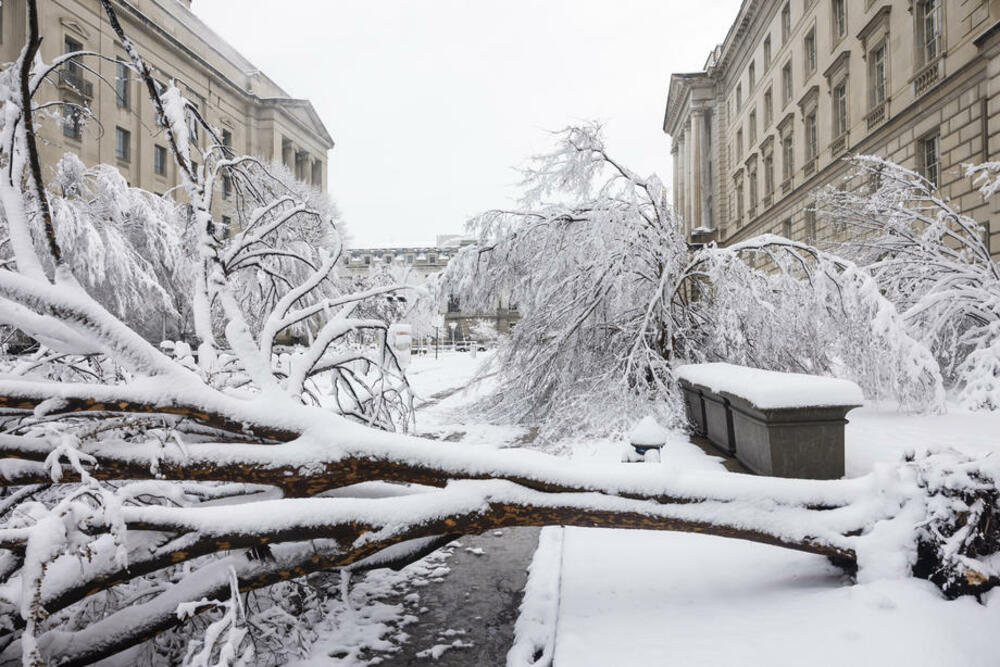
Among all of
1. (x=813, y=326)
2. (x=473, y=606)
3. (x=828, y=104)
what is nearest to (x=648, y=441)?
(x=473, y=606)

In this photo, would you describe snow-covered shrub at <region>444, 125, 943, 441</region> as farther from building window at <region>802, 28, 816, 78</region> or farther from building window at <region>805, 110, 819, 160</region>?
building window at <region>802, 28, 816, 78</region>

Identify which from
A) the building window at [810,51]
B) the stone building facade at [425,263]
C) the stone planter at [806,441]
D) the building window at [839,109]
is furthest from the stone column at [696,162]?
the stone planter at [806,441]

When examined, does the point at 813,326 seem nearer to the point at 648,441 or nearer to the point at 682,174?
the point at 648,441

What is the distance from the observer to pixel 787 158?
26.2 m

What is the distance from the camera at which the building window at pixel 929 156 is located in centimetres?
1545

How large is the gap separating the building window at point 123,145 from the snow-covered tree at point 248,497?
3334cm

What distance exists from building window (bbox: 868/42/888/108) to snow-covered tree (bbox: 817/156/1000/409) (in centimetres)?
868

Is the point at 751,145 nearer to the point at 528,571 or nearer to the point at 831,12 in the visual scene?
the point at 831,12

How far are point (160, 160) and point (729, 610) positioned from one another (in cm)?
3941

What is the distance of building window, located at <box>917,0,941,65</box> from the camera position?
15078 millimetres

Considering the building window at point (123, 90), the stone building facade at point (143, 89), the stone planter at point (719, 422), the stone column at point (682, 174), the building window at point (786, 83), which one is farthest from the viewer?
the stone column at point (682, 174)

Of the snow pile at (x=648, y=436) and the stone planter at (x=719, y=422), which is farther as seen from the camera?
the stone planter at (x=719, y=422)

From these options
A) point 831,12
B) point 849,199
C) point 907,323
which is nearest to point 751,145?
point 831,12

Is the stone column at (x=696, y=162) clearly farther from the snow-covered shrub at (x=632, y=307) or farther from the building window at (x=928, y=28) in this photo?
the snow-covered shrub at (x=632, y=307)
